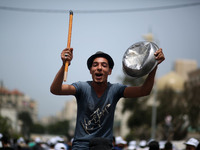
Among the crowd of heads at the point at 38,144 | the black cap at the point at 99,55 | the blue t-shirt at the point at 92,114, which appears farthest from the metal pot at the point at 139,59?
the crowd of heads at the point at 38,144

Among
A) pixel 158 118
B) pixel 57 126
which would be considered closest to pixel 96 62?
pixel 158 118

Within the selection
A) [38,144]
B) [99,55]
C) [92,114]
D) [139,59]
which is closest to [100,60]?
[99,55]

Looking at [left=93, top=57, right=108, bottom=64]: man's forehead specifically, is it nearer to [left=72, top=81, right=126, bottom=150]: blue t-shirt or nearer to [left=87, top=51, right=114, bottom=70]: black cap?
[left=87, top=51, right=114, bottom=70]: black cap

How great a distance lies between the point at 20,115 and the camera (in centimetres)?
11575

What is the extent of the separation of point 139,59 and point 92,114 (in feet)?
2.61

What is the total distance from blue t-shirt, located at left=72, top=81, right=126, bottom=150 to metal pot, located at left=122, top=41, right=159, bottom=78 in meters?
0.37

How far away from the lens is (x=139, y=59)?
4.48 metres

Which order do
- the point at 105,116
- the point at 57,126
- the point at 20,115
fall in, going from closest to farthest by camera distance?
the point at 105,116, the point at 20,115, the point at 57,126

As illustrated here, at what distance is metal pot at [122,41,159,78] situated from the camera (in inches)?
173

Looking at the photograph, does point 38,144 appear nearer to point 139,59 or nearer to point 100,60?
point 100,60

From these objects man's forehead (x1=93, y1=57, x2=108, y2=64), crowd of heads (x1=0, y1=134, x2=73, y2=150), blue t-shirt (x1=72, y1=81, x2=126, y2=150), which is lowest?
crowd of heads (x1=0, y1=134, x2=73, y2=150)

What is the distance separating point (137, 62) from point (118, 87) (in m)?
0.43

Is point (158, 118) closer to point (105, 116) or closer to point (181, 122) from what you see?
point (181, 122)

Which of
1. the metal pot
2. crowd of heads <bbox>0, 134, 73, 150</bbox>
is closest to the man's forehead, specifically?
the metal pot
